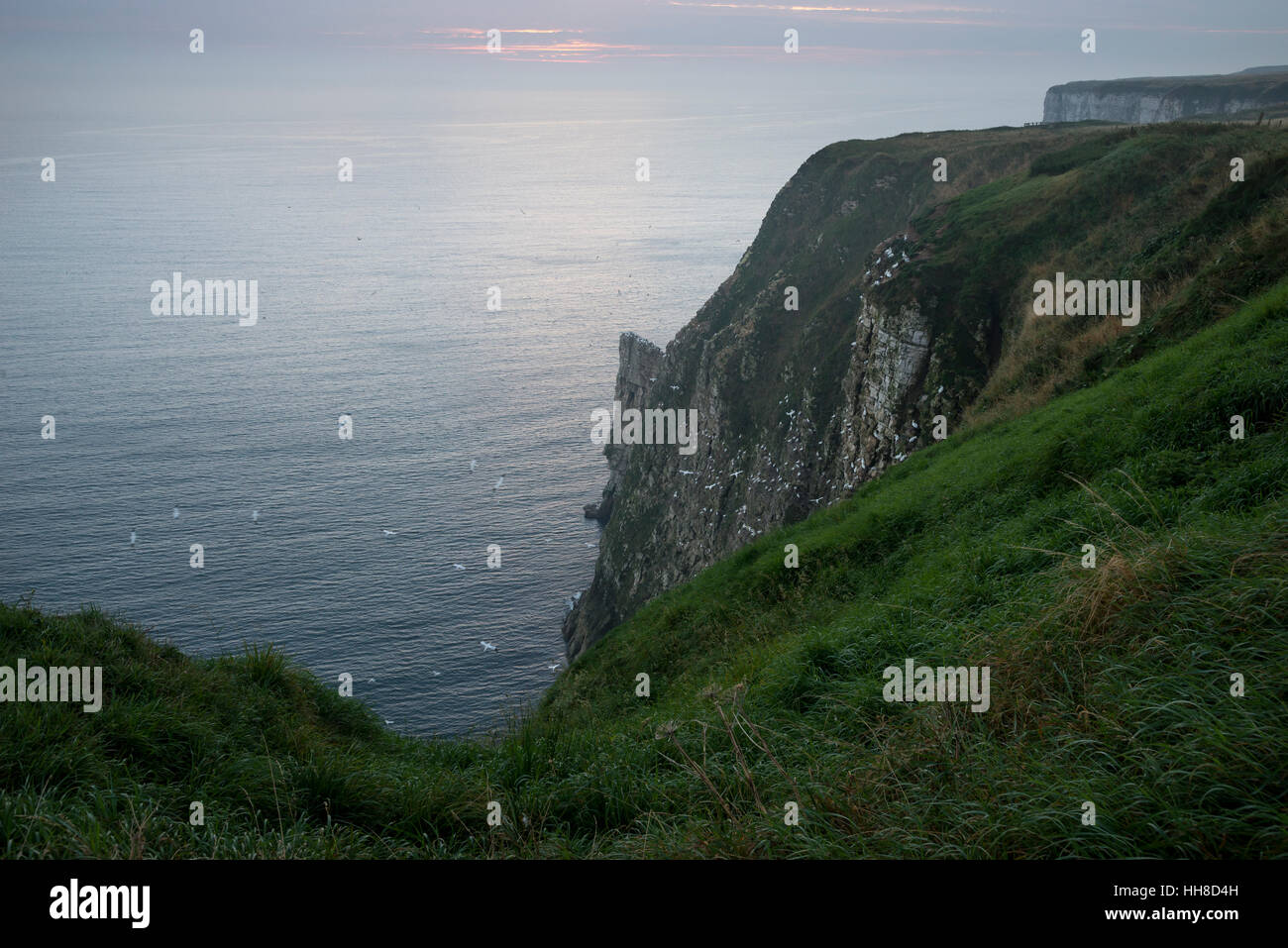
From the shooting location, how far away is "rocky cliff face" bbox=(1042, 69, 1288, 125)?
103400 millimetres

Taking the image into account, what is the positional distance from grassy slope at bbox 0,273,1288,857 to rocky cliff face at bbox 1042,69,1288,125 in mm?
86623

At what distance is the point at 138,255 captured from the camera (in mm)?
181750

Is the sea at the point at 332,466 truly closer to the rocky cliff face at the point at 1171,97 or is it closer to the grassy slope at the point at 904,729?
the grassy slope at the point at 904,729

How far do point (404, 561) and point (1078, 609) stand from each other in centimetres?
7120

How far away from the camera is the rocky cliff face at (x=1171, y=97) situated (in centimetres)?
10340

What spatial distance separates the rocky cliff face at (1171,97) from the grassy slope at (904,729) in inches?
3410

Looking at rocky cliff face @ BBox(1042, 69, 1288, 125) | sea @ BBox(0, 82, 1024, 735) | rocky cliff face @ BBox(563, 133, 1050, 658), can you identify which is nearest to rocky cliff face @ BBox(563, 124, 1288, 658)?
rocky cliff face @ BBox(563, 133, 1050, 658)

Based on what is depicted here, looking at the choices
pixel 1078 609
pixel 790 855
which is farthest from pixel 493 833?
pixel 1078 609

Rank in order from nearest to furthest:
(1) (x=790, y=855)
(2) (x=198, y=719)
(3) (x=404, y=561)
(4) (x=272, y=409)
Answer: (1) (x=790, y=855) < (2) (x=198, y=719) < (3) (x=404, y=561) < (4) (x=272, y=409)

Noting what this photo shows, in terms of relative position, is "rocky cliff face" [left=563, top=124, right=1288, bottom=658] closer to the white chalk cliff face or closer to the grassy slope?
the white chalk cliff face

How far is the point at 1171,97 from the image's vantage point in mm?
115562

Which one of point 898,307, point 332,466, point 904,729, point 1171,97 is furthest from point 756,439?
point 1171,97

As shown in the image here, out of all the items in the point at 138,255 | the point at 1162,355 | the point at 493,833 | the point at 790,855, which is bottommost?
the point at 493,833
